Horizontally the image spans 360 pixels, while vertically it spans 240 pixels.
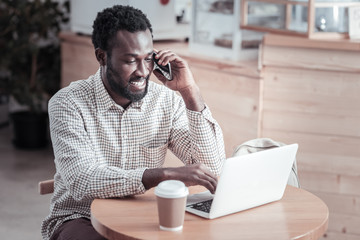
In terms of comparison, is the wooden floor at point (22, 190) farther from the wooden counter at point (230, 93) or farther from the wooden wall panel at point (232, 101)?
the wooden wall panel at point (232, 101)

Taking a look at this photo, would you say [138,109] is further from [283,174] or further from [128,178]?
[283,174]

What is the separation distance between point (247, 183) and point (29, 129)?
357 centimetres

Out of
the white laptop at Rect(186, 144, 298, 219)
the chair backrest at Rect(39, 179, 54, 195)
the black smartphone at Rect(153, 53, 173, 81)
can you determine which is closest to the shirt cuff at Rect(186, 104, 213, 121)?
the black smartphone at Rect(153, 53, 173, 81)

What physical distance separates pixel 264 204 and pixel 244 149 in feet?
Answer: 1.58

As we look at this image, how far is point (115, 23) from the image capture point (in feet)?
6.42

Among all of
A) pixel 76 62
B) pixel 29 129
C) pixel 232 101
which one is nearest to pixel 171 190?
pixel 232 101

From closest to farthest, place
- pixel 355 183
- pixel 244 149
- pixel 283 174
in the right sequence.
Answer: pixel 283 174 → pixel 244 149 → pixel 355 183

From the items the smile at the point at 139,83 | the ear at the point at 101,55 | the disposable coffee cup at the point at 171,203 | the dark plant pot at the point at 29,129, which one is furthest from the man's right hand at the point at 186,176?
the dark plant pot at the point at 29,129

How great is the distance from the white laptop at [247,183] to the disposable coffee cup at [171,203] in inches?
4.4

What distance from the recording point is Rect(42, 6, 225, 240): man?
180 centimetres

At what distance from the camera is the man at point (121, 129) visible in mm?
1800

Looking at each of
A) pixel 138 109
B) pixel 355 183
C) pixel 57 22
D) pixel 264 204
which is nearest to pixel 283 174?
pixel 264 204

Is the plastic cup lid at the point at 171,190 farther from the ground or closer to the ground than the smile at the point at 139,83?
closer to the ground

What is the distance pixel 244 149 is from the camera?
2.25 m
